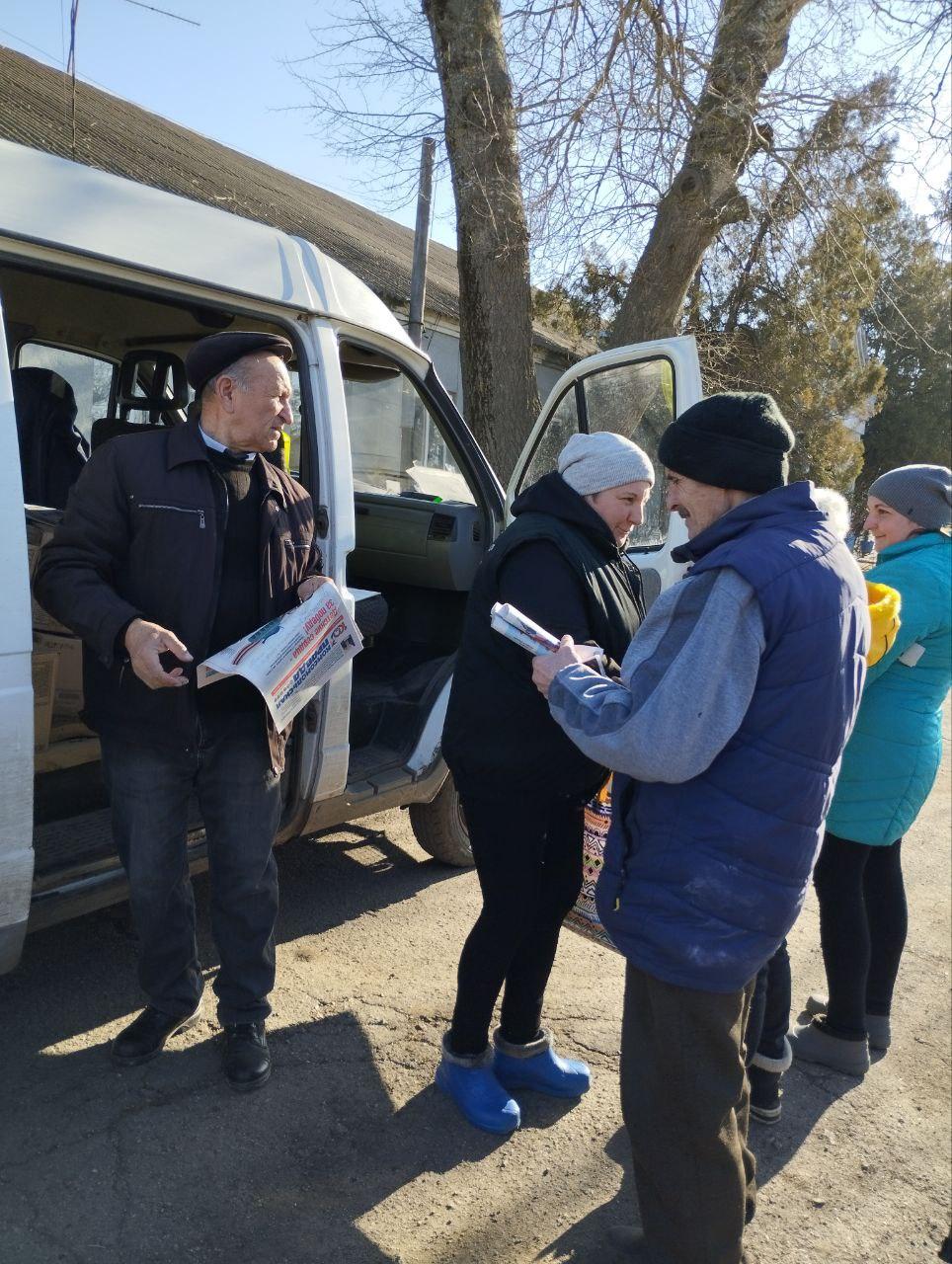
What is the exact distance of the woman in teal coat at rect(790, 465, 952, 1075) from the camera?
300cm

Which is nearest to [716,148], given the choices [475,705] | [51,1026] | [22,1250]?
[475,705]

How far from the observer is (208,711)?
2711 millimetres

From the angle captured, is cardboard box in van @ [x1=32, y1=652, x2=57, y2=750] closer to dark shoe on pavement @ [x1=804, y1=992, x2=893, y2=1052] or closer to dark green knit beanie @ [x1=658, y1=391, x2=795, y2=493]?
dark green knit beanie @ [x1=658, y1=391, x2=795, y2=493]

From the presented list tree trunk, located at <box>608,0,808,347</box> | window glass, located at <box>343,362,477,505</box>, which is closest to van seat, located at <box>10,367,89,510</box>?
window glass, located at <box>343,362,477,505</box>

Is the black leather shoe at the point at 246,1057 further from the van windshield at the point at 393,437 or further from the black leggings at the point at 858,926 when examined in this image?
the van windshield at the point at 393,437

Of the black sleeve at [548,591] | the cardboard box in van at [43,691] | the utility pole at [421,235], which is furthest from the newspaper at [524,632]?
the utility pole at [421,235]

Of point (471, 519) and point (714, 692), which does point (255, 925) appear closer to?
point (714, 692)

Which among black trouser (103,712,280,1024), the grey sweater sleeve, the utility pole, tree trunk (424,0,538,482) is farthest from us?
the utility pole

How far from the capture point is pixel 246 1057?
109 inches

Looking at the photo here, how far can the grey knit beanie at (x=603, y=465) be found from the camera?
→ 2479 millimetres

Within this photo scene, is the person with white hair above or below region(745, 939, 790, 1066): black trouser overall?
above

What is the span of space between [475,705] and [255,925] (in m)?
0.94

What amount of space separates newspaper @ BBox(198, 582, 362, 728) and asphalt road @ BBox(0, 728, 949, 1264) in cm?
111

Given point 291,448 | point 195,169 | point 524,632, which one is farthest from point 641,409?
point 195,169
